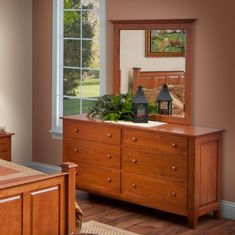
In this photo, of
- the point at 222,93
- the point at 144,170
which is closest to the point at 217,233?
the point at 144,170

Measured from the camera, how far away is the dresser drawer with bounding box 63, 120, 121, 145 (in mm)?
5863

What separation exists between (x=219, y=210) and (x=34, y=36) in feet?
9.74

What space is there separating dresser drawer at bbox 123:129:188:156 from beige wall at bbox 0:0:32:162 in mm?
1803

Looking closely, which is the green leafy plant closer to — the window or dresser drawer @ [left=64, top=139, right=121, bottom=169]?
dresser drawer @ [left=64, top=139, right=121, bottom=169]

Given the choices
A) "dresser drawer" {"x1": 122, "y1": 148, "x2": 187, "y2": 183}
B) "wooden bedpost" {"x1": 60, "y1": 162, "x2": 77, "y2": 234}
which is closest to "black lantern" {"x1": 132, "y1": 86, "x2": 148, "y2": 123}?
"dresser drawer" {"x1": 122, "y1": 148, "x2": 187, "y2": 183}

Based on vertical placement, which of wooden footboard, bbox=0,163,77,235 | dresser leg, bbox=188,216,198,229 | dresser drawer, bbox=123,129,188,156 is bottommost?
dresser leg, bbox=188,216,198,229

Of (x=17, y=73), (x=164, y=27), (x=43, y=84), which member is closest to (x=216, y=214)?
(x=164, y=27)

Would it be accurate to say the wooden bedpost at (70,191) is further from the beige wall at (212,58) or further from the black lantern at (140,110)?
the beige wall at (212,58)

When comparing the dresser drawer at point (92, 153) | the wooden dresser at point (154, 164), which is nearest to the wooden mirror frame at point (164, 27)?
the wooden dresser at point (154, 164)

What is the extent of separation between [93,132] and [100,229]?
1063 millimetres

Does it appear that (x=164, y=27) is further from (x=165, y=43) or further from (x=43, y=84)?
(x=43, y=84)

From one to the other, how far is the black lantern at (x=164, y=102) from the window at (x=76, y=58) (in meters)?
0.77

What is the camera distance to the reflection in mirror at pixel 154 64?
19.2ft

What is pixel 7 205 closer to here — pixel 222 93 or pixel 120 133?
pixel 120 133
